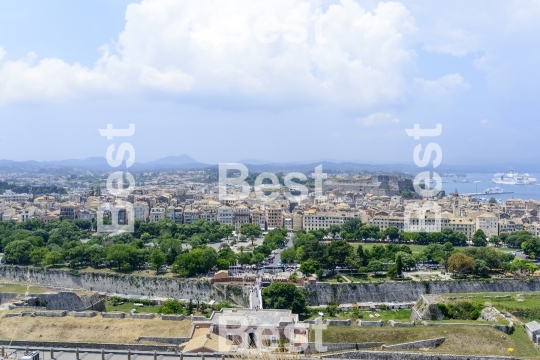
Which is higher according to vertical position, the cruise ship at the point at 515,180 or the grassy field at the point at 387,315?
the cruise ship at the point at 515,180

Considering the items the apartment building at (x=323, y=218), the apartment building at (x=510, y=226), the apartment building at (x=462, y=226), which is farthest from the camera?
the apartment building at (x=323, y=218)

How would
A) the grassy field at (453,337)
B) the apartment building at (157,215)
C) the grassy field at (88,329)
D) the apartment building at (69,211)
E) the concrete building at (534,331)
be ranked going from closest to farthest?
the grassy field at (453,337), the grassy field at (88,329), the concrete building at (534,331), the apartment building at (157,215), the apartment building at (69,211)

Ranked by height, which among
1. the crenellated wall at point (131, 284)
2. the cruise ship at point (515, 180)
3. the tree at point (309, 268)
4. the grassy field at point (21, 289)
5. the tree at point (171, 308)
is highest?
the cruise ship at point (515, 180)

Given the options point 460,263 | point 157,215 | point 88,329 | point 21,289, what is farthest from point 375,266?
point 157,215

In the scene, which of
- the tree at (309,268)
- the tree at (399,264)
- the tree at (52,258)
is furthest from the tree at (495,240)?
the tree at (52,258)

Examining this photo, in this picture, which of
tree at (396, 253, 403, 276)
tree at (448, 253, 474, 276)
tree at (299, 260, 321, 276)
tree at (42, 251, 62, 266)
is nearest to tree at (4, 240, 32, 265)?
tree at (42, 251, 62, 266)

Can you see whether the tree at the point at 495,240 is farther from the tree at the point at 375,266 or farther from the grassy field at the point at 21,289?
the grassy field at the point at 21,289

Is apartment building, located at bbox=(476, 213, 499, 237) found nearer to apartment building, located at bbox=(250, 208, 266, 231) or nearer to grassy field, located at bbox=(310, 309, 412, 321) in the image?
apartment building, located at bbox=(250, 208, 266, 231)

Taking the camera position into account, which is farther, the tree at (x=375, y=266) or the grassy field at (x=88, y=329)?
the tree at (x=375, y=266)
